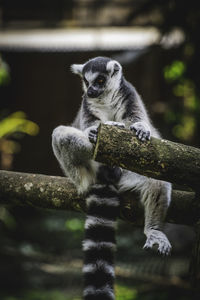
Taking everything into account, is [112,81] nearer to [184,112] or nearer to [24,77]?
[184,112]

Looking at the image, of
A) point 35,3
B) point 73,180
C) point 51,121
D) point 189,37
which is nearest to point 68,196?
point 73,180

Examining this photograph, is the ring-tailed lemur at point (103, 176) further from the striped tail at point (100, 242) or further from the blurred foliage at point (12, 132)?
the blurred foliage at point (12, 132)

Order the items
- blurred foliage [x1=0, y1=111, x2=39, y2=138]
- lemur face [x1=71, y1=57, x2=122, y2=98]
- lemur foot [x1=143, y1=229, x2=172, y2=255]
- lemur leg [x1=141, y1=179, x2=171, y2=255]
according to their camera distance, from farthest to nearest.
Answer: blurred foliage [x1=0, y1=111, x2=39, y2=138] → lemur face [x1=71, y1=57, x2=122, y2=98] → lemur leg [x1=141, y1=179, x2=171, y2=255] → lemur foot [x1=143, y1=229, x2=172, y2=255]

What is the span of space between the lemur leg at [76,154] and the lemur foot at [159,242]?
0.76 meters

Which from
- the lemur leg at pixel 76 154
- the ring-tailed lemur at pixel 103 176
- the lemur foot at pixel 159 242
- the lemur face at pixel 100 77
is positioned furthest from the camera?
the lemur face at pixel 100 77

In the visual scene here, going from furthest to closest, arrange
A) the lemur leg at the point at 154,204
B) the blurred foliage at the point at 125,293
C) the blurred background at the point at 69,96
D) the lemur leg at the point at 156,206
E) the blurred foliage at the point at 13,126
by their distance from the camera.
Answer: the blurred foliage at the point at 13,126 < the blurred background at the point at 69,96 < the blurred foliage at the point at 125,293 < the lemur leg at the point at 156,206 < the lemur leg at the point at 154,204

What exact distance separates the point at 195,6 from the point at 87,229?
3.96 meters

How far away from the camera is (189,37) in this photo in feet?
19.6

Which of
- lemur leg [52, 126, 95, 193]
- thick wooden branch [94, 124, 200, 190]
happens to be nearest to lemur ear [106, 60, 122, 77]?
lemur leg [52, 126, 95, 193]

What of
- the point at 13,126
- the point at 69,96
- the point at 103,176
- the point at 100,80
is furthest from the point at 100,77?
the point at 69,96

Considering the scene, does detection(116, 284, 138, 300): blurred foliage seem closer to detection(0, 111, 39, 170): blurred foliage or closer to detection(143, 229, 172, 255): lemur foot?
detection(143, 229, 172, 255): lemur foot

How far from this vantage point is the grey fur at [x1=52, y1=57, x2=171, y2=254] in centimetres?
348

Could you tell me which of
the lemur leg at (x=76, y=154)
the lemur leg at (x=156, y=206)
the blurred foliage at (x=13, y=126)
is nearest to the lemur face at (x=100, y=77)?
the lemur leg at (x=76, y=154)

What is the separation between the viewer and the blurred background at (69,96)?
5902mm
